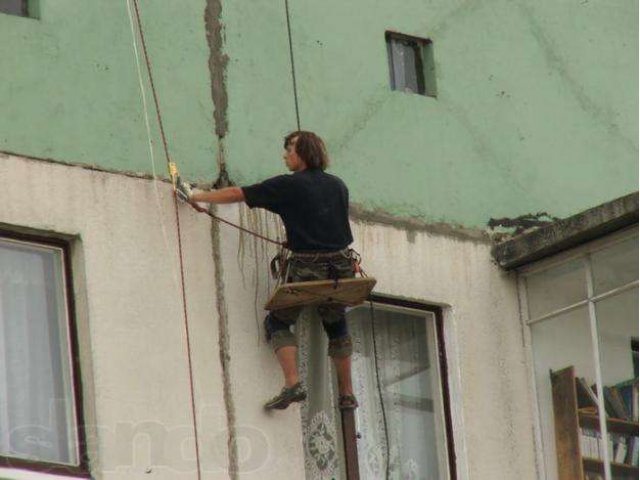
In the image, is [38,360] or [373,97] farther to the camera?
[373,97]

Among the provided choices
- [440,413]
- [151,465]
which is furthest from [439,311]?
[151,465]

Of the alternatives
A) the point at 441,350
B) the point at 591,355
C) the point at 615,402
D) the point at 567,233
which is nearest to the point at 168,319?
the point at 441,350

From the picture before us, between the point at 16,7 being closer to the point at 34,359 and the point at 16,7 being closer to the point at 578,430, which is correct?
the point at 34,359

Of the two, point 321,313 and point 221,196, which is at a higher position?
point 221,196

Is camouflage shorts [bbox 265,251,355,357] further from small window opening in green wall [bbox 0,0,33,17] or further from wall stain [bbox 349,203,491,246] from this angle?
small window opening in green wall [bbox 0,0,33,17]

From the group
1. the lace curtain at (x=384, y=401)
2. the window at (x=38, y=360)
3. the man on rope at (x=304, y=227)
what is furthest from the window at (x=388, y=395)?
the window at (x=38, y=360)

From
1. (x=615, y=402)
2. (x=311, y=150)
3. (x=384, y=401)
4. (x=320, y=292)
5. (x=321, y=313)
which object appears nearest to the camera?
(x=320, y=292)

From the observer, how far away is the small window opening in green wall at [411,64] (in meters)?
17.4

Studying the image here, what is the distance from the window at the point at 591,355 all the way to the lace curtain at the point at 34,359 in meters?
3.65

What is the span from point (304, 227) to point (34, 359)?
75.9 inches

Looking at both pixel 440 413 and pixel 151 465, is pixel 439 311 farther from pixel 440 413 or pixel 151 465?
pixel 151 465

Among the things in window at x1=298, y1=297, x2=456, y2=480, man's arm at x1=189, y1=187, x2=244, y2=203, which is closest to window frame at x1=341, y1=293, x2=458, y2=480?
window at x1=298, y1=297, x2=456, y2=480

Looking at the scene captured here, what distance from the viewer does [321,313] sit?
16141mm

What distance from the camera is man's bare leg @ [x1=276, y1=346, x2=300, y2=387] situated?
15.8m
